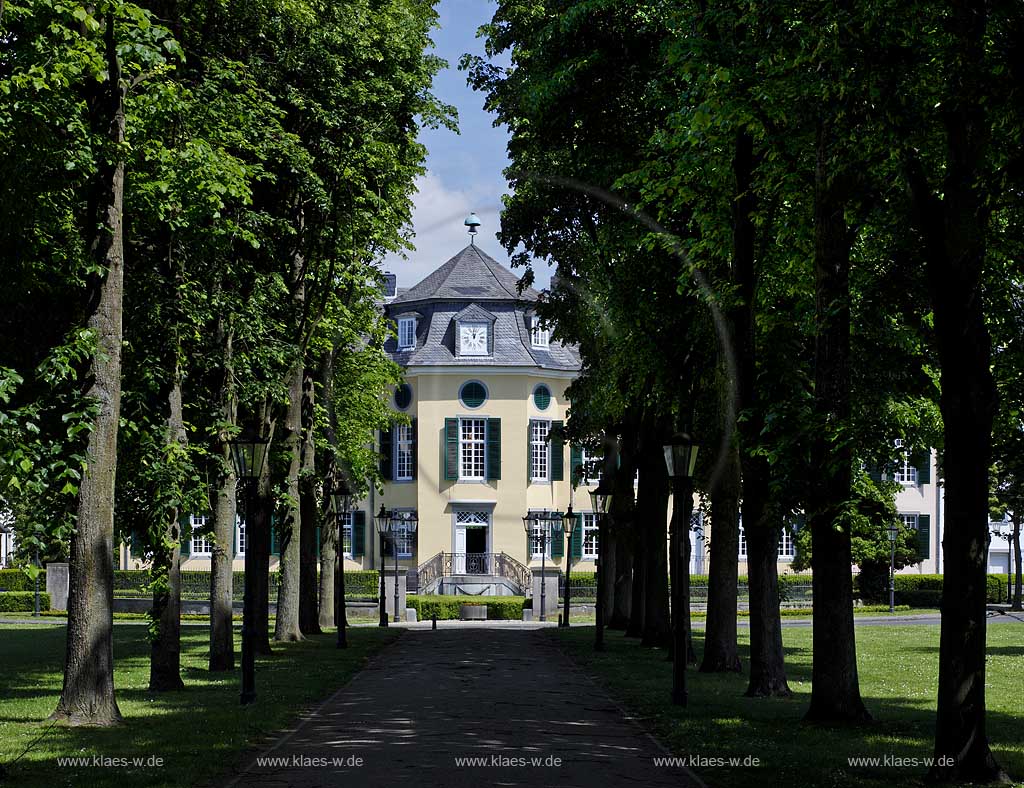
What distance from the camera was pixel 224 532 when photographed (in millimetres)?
20594

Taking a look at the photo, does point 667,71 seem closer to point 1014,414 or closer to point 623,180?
point 623,180

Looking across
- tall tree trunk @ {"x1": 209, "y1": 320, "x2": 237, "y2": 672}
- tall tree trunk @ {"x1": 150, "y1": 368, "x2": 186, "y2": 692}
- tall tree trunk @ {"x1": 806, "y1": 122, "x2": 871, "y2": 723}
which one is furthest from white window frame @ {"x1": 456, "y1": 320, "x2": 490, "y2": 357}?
tall tree trunk @ {"x1": 806, "y1": 122, "x2": 871, "y2": 723}

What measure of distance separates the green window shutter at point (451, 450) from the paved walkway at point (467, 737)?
35.7m

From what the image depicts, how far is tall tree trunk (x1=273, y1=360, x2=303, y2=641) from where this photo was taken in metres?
25.2

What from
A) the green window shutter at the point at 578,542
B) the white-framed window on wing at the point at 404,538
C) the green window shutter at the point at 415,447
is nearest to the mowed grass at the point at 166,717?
the white-framed window on wing at the point at 404,538

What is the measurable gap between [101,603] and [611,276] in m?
11.6

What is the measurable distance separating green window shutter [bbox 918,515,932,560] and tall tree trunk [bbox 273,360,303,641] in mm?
37856

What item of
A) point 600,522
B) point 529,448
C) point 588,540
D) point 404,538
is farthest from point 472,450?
point 600,522

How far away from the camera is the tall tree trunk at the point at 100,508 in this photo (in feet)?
43.7

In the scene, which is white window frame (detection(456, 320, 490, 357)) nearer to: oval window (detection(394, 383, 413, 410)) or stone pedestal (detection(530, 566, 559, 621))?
oval window (detection(394, 383, 413, 410))

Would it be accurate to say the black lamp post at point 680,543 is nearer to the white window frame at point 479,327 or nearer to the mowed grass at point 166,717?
the mowed grass at point 166,717

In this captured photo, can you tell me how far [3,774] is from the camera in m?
9.83

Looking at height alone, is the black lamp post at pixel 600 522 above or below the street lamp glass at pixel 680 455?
below

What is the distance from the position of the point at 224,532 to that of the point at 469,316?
39192mm
